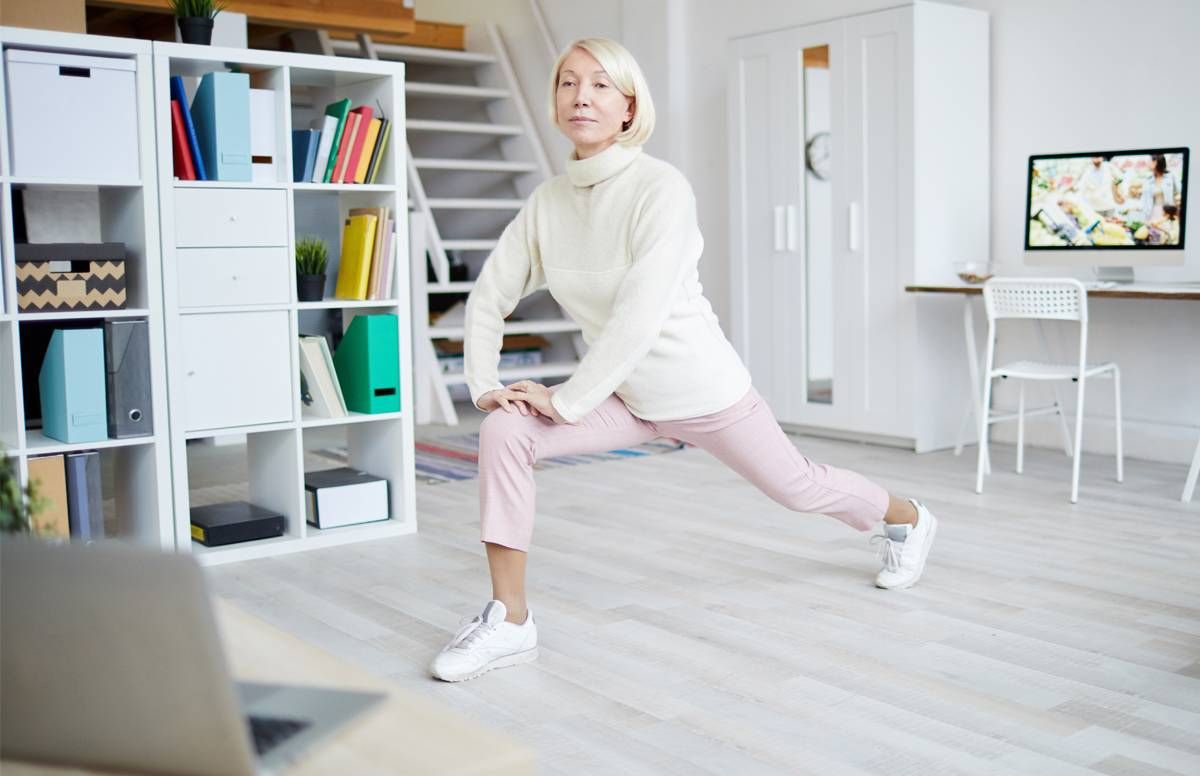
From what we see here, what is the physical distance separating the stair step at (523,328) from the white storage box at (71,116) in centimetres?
330

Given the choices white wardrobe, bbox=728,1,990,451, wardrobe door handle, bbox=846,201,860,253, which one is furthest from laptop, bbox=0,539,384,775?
wardrobe door handle, bbox=846,201,860,253

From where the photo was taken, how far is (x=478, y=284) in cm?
286

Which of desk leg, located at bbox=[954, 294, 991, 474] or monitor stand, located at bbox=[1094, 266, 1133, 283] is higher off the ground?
monitor stand, located at bbox=[1094, 266, 1133, 283]

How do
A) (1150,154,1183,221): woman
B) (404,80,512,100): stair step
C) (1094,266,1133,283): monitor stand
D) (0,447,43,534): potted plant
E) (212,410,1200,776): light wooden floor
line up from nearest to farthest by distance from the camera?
(0,447,43,534): potted plant → (212,410,1200,776): light wooden floor → (1150,154,1183,221): woman → (1094,266,1133,283): monitor stand → (404,80,512,100): stair step

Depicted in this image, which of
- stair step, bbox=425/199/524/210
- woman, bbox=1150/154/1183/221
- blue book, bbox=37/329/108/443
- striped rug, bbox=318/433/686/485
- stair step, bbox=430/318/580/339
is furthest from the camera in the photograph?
stair step, bbox=425/199/524/210

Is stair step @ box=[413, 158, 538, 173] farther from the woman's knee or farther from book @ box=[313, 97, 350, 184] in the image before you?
the woman's knee

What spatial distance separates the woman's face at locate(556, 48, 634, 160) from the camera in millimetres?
2660

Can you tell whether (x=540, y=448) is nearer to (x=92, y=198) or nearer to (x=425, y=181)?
(x=92, y=198)

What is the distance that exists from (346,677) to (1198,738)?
1717mm

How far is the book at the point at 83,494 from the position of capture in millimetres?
3428

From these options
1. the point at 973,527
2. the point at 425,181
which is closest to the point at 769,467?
the point at 973,527

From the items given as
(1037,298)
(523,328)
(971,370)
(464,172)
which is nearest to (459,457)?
(523,328)

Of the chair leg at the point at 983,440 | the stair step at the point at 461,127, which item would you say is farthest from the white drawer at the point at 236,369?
the stair step at the point at 461,127

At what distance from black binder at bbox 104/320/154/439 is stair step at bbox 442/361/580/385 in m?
3.21
